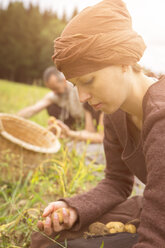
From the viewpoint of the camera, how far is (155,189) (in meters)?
1.15

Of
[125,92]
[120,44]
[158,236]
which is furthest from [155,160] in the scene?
[120,44]

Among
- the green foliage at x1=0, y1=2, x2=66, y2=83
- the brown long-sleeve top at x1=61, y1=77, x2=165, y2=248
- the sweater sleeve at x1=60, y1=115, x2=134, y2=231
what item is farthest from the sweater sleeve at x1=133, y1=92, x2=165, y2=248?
the green foliage at x1=0, y1=2, x2=66, y2=83

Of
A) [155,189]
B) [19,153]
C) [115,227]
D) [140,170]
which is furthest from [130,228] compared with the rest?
[19,153]

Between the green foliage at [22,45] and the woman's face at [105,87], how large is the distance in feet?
103

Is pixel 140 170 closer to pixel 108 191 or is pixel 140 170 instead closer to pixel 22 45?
pixel 108 191

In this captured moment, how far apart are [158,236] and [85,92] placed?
648 millimetres

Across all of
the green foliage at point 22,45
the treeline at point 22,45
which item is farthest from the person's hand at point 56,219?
the treeline at point 22,45

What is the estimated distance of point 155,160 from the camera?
115cm

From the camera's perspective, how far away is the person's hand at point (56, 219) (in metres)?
1.52

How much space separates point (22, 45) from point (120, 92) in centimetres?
3539

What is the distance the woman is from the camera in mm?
1160

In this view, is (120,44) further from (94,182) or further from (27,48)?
(27,48)

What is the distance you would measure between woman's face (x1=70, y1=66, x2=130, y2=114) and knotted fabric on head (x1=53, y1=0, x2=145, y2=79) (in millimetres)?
30

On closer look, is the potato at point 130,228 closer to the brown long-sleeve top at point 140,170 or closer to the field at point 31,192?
the brown long-sleeve top at point 140,170
